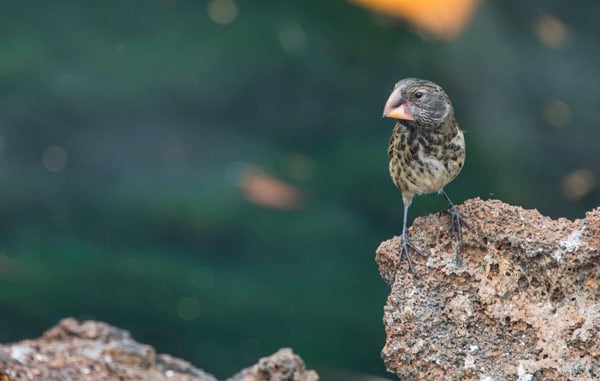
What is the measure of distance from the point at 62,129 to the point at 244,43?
1022mm

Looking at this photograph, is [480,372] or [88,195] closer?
[480,372]

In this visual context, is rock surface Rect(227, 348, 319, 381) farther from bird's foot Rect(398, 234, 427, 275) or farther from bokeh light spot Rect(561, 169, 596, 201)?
bokeh light spot Rect(561, 169, 596, 201)

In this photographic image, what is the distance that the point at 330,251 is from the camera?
4.69 metres

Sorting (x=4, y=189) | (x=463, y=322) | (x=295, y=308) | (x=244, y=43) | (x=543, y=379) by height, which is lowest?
(x=543, y=379)

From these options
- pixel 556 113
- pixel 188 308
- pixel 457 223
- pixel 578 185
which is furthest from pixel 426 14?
pixel 457 223

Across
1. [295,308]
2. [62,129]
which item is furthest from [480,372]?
[62,129]

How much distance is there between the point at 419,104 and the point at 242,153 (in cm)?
218

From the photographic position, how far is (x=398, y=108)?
8.79 ft

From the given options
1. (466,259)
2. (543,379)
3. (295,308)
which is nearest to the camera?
(543,379)

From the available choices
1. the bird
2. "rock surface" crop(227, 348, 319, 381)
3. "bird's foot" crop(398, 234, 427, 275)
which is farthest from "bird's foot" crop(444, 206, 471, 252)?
"rock surface" crop(227, 348, 319, 381)

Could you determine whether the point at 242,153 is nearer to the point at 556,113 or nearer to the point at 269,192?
the point at 269,192

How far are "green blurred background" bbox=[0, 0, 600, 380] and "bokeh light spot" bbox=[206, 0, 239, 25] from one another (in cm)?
1

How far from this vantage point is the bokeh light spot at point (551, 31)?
187 inches

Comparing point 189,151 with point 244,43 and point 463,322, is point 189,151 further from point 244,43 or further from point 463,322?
point 463,322
